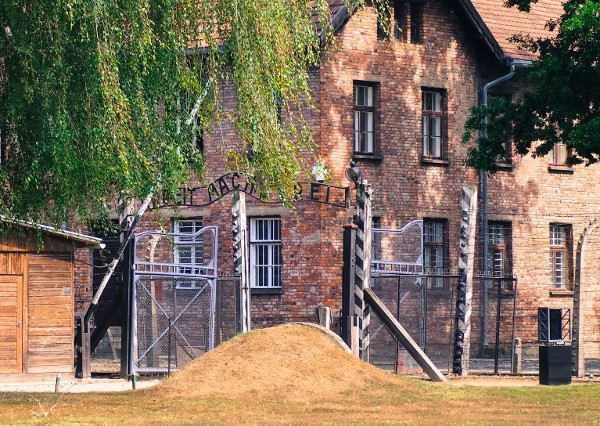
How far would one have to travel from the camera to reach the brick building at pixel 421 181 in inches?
1013

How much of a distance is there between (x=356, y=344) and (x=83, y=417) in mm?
6341

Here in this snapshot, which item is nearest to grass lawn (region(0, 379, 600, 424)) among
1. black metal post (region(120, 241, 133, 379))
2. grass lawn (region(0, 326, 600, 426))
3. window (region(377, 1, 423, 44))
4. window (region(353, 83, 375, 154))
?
grass lawn (region(0, 326, 600, 426))

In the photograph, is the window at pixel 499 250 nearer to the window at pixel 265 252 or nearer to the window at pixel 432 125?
the window at pixel 432 125

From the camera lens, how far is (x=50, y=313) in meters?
19.4

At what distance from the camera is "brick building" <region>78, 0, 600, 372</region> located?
25.7 meters

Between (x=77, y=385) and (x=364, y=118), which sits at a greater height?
(x=364, y=118)

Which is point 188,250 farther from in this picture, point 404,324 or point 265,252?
point 404,324

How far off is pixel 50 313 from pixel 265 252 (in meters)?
7.72

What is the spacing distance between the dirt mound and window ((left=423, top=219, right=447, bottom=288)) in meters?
10.6

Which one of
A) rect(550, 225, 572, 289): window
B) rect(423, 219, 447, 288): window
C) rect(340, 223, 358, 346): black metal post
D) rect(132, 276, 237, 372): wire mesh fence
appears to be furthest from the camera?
rect(550, 225, 572, 289): window

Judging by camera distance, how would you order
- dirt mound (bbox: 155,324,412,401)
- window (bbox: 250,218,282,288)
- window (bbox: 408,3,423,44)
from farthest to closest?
window (bbox: 408,3,423,44) < window (bbox: 250,218,282,288) < dirt mound (bbox: 155,324,412,401)

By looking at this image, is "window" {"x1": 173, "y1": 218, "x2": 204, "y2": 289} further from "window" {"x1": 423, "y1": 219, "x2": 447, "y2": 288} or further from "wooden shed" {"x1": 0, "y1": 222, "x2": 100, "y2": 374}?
"window" {"x1": 423, "y1": 219, "x2": 447, "y2": 288}

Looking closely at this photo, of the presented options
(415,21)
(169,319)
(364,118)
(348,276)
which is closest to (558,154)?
(415,21)

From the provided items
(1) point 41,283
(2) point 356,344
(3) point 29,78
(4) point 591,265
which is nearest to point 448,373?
(2) point 356,344
